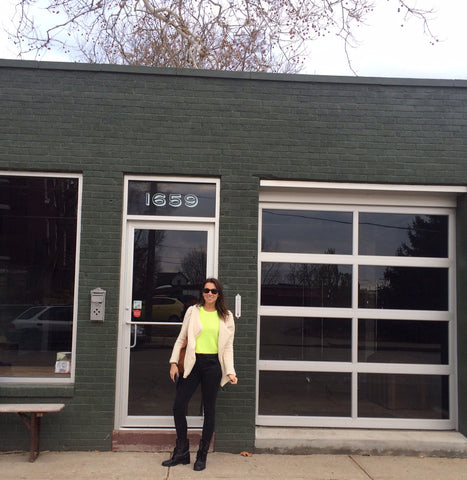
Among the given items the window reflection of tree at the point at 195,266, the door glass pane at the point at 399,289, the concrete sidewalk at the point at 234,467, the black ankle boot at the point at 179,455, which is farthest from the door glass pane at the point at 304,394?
the window reflection of tree at the point at 195,266

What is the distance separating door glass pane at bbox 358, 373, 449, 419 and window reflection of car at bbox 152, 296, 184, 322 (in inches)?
88.7

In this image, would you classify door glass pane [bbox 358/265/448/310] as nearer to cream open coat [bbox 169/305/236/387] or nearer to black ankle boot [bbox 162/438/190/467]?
cream open coat [bbox 169/305/236/387]

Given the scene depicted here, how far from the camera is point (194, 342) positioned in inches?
193

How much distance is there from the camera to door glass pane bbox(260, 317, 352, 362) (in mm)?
5887

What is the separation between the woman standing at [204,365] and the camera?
16.1ft

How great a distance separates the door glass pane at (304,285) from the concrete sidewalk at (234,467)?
1.67 metres

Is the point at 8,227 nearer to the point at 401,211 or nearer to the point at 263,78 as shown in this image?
the point at 263,78

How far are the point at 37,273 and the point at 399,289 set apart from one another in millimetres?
4174

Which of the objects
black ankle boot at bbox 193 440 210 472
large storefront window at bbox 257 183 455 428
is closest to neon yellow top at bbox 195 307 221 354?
black ankle boot at bbox 193 440 210 472

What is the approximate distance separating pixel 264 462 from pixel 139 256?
8.34 ft

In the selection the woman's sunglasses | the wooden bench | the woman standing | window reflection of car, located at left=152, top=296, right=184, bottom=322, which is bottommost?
the wooden bench

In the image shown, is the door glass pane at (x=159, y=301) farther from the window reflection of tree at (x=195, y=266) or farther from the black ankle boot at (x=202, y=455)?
the black ankle boot at (x=202, y=455)

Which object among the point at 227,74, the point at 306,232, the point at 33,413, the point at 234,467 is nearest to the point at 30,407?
the point at 33,413

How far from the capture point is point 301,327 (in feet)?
19.4
